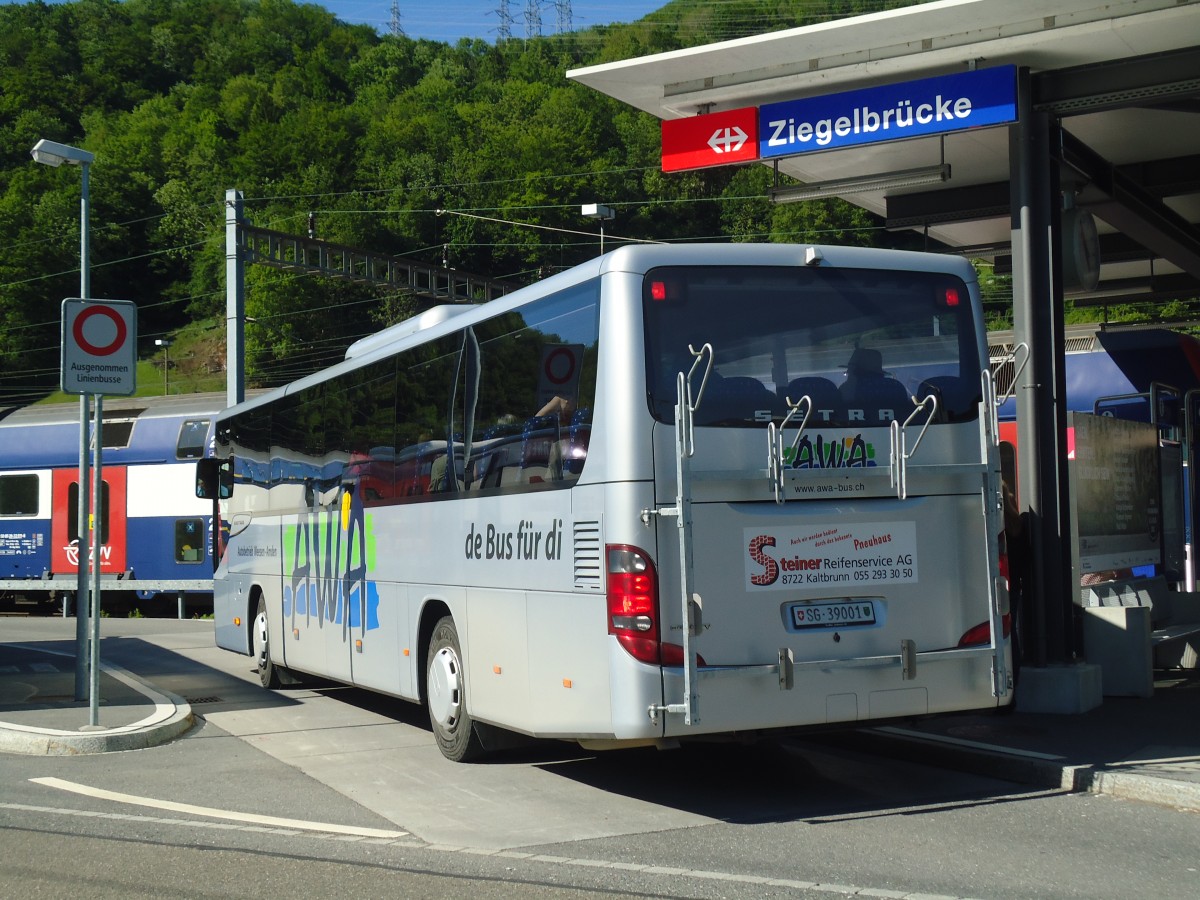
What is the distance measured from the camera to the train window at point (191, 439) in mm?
28078

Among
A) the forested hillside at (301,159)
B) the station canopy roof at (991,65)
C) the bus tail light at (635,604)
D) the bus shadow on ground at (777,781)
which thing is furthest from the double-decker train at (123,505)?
the forested hillside at (301,159)

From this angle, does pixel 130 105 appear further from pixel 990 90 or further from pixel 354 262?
pixel 990 90

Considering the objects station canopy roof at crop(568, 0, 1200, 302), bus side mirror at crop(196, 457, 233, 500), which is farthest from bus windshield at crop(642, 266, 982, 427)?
bus side mirror at crop(196, 457, 233, 500)

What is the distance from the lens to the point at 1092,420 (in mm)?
11969

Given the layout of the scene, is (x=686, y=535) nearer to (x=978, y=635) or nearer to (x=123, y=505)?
(x=978, y=635)

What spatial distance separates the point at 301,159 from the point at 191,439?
74.1m

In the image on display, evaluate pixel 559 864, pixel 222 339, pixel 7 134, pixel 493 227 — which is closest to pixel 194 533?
pixel 559 864

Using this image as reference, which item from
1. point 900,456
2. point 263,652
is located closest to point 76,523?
point 263,652

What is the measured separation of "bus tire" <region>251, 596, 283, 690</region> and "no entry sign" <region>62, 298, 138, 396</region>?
3.94 metres

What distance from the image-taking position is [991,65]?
11.0 meters

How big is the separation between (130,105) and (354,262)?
99385mm

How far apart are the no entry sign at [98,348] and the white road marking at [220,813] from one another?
3531 mm

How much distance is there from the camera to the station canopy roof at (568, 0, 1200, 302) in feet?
34.1

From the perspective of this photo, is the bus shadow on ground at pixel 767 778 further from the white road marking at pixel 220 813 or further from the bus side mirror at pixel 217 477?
the bus side mirror at pixel 217 477
